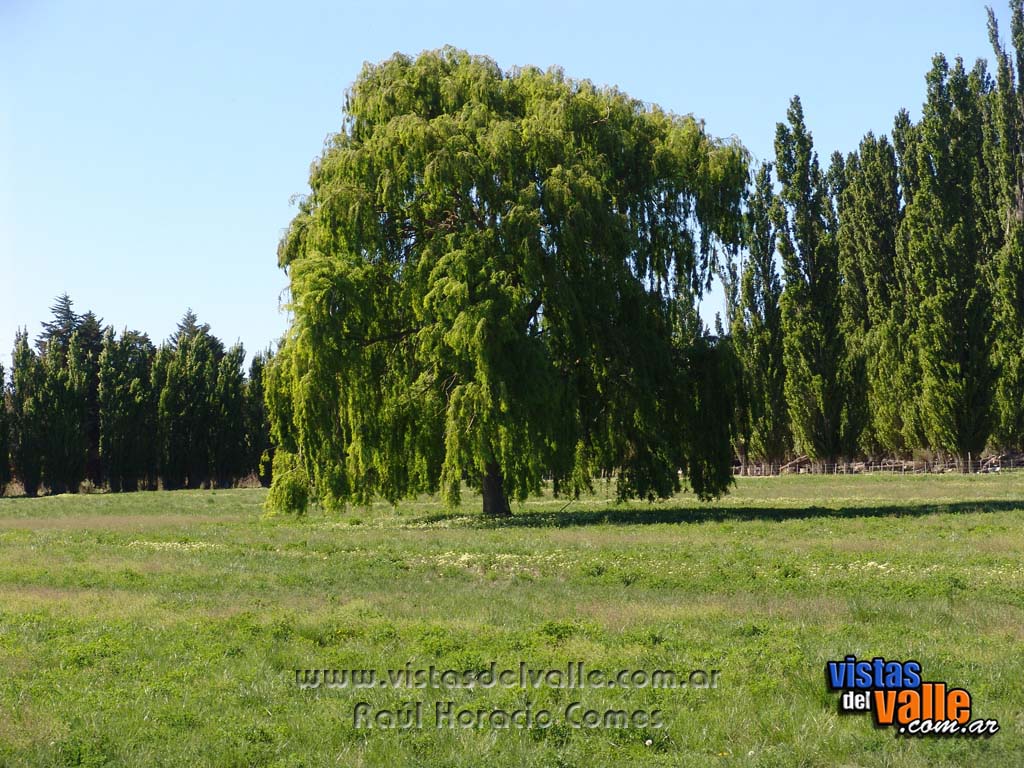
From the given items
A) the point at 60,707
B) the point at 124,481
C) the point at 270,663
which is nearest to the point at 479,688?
the point at 270,663

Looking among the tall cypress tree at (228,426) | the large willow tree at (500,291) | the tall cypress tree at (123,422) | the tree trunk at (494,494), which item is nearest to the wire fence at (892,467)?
the large willow tree at (500,291)

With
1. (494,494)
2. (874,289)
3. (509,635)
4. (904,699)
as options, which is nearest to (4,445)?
(494,494)

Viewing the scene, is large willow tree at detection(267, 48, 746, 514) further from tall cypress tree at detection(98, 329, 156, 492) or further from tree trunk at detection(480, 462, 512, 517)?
tall cypress tree at detection(98, 329, 156, 492)

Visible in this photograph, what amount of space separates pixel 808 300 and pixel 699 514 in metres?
41.5

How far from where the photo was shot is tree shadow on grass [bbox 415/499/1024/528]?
120 ft

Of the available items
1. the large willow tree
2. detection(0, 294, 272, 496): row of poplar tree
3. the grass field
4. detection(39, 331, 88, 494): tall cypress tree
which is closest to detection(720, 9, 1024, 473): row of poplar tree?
the large willow tree

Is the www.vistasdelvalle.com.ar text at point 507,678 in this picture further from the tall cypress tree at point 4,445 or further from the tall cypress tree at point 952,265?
the tall cypress tree at point 4,445

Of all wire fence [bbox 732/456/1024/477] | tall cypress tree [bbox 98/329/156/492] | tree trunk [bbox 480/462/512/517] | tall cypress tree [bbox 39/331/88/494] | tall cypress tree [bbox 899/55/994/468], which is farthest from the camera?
tall cypress tree [bbox 98/329/156/492]

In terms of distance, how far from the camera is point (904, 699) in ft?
38.5

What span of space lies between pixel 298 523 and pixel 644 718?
99.7 feet

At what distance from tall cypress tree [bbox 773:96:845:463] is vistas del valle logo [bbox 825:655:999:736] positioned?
2552 inches

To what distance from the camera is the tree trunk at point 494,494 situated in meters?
41.2

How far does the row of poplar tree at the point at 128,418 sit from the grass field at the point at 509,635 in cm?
6917

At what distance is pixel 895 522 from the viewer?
3306 centimetres
